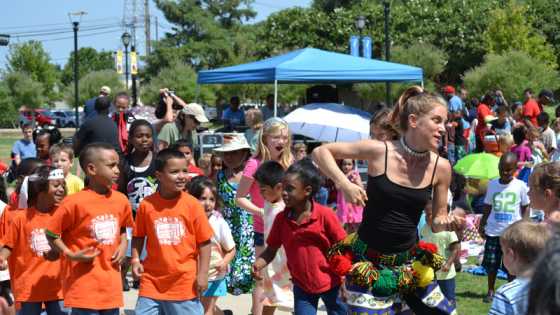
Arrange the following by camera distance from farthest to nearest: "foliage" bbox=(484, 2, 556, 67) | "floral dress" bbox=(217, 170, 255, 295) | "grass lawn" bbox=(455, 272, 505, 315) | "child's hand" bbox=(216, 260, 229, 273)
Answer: "foliage" bbox=(484, 2, 556, 67)
"grass lawn" bbox=(455, 272, 505, 315)
"floral dress" bbox=(217, 170, 255, 295)
"child's hand" bbox=(216, 260, 229, 273)

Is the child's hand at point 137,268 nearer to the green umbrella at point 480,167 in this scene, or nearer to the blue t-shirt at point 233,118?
the green umbrella at point 480,167

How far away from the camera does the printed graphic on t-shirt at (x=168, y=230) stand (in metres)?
5.28

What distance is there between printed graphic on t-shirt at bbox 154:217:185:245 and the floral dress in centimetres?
199

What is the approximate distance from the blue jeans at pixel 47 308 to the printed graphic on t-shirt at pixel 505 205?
4255 millimetres

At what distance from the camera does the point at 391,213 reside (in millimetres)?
4438

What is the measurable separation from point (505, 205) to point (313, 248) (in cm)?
314

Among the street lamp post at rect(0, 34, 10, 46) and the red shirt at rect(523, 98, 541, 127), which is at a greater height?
the street lamp post at rect(0, 34, 10, 46)

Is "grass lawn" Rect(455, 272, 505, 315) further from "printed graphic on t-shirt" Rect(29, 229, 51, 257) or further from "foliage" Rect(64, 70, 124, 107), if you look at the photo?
"foliage" Rect(64, 70, 124, 107)

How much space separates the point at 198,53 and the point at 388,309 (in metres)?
65.9

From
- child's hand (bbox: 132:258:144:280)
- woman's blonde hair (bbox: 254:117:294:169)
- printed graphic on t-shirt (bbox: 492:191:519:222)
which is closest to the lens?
child's hand (bbox: 132:258:144:280)

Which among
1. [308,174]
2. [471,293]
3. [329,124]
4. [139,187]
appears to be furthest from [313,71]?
[308,174]

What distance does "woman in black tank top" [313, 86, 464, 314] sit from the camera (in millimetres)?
4426

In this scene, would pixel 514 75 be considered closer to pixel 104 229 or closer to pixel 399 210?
pixel 104 229

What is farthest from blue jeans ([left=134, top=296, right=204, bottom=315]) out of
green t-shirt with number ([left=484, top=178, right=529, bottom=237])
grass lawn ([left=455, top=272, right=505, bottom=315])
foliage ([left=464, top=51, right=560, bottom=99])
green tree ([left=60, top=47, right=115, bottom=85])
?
green tree ([left=60, top=47, right=115, bottom=85])
